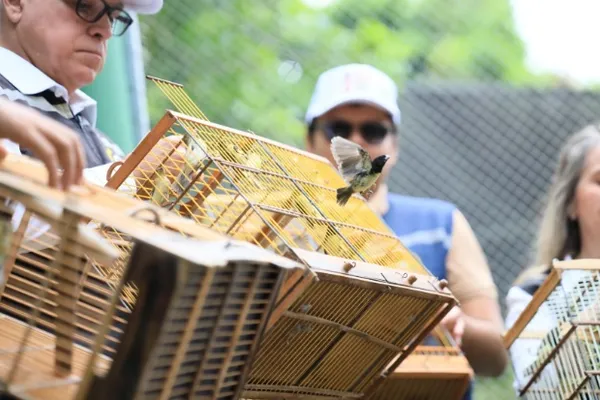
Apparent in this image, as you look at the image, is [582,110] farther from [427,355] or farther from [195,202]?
[195,202]

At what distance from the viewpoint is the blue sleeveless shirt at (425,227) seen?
2.55 metres

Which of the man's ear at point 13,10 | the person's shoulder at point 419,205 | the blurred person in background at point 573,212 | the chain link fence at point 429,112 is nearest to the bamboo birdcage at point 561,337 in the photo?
the blurred person in background at point 573,212

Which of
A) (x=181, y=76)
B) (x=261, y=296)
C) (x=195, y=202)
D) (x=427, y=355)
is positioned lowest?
(x=181, y=76)

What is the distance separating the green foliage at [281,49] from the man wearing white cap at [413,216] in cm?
206

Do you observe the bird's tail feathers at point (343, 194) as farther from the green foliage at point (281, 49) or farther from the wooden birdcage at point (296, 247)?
the green foliage at point (281, 49)

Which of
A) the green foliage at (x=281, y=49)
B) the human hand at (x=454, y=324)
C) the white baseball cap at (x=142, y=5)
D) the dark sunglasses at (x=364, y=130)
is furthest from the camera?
the green foliage at (x=281, y=49)

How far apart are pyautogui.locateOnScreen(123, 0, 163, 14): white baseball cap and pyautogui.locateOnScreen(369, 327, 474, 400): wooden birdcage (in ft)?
2.84

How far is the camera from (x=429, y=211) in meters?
2.66

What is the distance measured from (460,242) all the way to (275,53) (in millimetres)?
3121

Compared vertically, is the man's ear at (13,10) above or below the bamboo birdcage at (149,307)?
below

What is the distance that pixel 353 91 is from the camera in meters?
2.68

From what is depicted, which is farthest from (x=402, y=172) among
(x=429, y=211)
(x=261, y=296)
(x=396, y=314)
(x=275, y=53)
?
(x=261, y=296)

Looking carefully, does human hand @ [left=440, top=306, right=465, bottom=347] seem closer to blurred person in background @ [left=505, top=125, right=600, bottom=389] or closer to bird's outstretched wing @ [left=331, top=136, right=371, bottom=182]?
blurred person in background @ [left=505, top=125, right=600, bottom=389]

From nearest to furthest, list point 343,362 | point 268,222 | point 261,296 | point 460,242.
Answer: point 261,296, point 268,222, point 343,362, point 460,242
